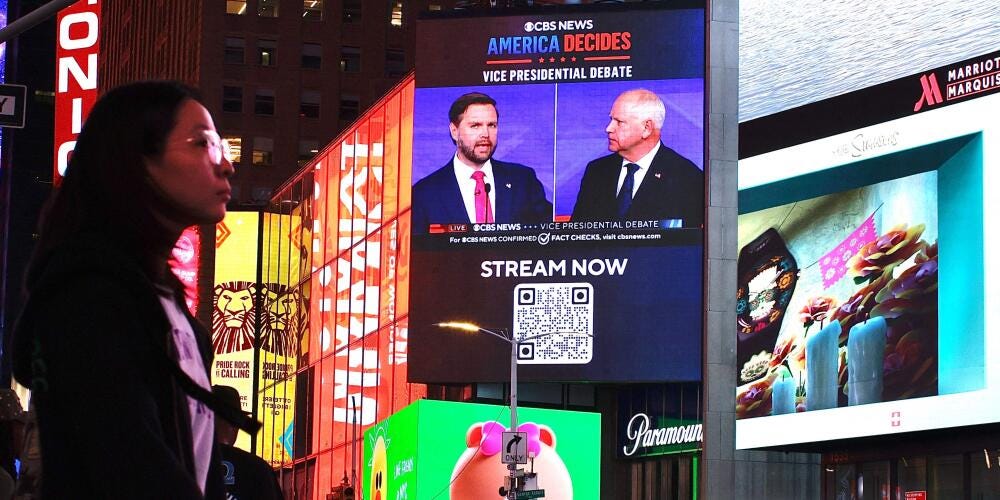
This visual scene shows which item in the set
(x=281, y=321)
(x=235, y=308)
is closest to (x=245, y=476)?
(x=281, y=321)

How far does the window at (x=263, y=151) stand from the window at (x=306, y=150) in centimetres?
174

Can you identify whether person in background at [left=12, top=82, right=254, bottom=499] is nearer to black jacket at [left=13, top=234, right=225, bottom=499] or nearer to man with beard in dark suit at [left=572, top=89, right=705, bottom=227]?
black jacket at [left=13, top=234, right=225, bottom=499]

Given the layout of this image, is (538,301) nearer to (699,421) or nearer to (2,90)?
(699,421)

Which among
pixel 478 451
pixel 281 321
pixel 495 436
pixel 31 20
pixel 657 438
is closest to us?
pixel 31 20

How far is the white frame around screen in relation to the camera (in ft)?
128

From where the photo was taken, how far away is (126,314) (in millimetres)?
2654

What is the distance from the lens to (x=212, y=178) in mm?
2916

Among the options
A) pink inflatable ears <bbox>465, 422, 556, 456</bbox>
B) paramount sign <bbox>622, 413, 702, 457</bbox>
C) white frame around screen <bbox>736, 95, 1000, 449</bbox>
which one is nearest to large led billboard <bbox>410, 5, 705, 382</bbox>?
pink inflatable ears <bbox>465, 422, 556, 456</bbox>

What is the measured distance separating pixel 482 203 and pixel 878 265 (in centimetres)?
1678

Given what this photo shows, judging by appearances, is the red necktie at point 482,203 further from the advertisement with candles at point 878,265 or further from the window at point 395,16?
the window at point 395,16

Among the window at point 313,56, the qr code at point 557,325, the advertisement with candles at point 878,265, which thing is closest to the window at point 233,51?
the window at point 313,56

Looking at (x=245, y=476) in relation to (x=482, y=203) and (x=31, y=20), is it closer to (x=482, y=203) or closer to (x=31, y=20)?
(x=31, y=20)

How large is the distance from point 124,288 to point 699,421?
5161 cm

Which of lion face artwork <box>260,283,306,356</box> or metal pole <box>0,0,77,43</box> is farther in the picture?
lion face artwork <box>260,283,306,356</box>
